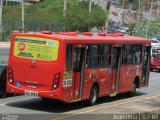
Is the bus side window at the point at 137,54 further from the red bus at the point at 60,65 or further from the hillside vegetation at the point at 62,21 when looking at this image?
the hillside vegetation at the point at 62,21

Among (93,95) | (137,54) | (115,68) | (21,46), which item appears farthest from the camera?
(137,54)

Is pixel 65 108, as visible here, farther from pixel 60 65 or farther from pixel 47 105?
pixel 60 65

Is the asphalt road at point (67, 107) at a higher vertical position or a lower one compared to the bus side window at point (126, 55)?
lower

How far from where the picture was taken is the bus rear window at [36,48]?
16859mm

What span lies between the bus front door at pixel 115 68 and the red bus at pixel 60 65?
1.44 ft

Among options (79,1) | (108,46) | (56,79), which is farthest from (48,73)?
(79,1)

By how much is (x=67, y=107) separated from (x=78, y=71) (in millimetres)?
1619

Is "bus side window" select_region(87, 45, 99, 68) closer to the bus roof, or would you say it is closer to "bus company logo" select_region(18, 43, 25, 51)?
the bus roof

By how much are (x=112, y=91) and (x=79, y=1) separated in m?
80.9

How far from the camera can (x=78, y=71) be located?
58.3 ft

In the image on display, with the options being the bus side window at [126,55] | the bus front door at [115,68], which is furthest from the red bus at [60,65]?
the bus side window at [126,55]

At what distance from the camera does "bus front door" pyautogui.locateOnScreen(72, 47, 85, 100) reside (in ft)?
57.6

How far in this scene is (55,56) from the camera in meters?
16.8

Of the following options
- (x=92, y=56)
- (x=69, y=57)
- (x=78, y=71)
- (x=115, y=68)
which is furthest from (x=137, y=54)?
(x=69, y=57)
